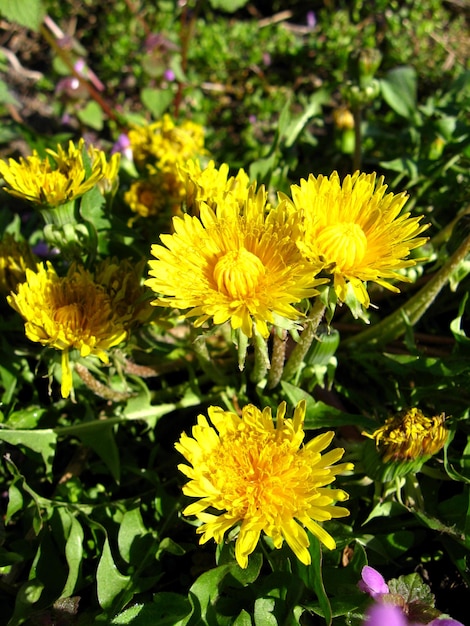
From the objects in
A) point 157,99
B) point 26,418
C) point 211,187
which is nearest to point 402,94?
point 157,99

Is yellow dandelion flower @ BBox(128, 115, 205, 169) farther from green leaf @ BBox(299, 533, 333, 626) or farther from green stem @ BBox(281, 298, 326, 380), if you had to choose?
green leaf @ BBox(299, 533, 333, 626)

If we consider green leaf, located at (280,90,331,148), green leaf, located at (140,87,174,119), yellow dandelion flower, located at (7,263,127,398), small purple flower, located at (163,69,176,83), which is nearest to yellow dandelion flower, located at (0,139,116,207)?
yellow dandelion flower, located at (7,263,127,398)

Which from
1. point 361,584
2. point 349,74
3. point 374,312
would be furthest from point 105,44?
point 361,584

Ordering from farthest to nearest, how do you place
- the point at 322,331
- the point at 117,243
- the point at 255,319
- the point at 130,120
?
1. the point at 130,120
2. the point at 117,243
3. the point at 322,331
4. the point at 255,319

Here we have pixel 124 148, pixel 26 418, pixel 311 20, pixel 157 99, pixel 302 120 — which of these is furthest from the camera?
pixel 311 20

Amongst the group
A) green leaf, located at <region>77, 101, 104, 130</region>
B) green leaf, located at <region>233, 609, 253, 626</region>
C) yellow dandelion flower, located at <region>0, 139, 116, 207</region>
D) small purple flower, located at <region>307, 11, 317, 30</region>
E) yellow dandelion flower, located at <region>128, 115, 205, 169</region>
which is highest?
small purple flower, located at <region>307, 11, 317, 30</region>

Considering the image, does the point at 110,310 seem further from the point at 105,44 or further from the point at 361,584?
the point at 105,44

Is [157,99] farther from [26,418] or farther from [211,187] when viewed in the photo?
[26,418]
